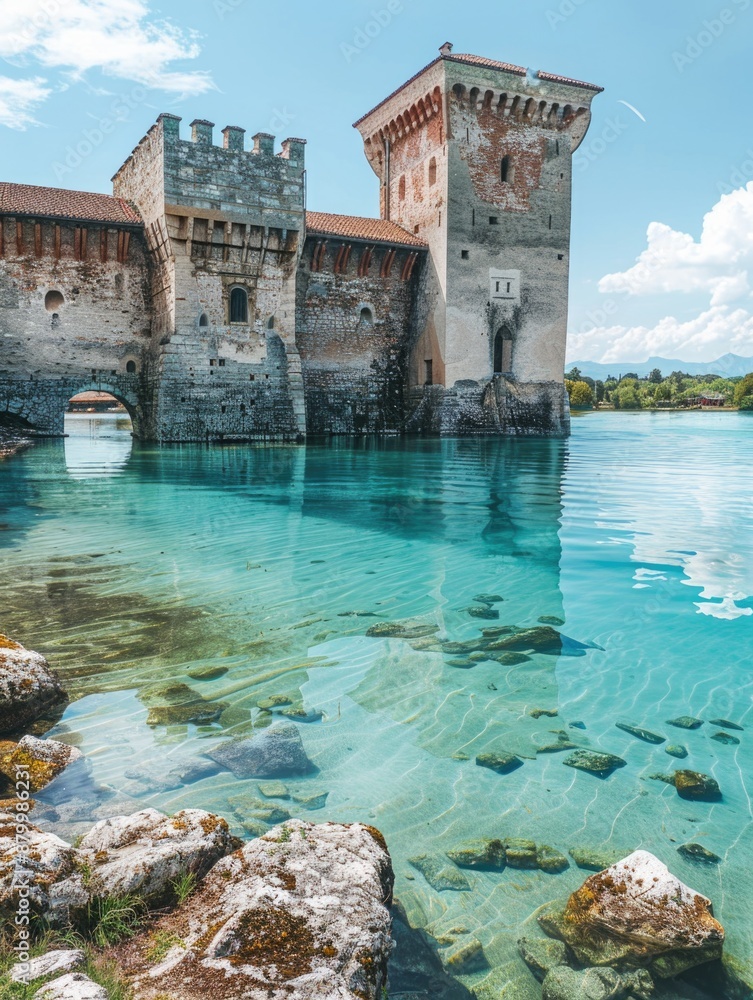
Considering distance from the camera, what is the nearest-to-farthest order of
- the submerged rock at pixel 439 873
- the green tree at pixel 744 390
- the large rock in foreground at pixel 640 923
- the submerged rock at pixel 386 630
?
the large rock in foreground at pixel 640 923
the submerged rock at pixel 439 873
the submerged rock at pixel 386 630
the green tree at pixel 744 390

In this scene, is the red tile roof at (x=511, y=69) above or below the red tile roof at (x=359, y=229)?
above

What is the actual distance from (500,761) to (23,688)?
2.45 meters

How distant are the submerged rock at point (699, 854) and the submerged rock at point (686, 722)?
111 cm

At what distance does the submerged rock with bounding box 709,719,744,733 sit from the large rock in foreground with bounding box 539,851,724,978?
5.67ft

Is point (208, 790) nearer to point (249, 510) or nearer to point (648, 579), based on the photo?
point (648, 579)

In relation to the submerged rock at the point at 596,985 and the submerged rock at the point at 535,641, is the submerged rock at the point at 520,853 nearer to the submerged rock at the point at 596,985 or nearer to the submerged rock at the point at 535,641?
the submerged rock at the point at 596,985

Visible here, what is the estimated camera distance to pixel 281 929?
2088 mm

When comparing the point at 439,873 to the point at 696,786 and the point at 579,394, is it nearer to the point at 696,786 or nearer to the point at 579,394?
the point at 696,786

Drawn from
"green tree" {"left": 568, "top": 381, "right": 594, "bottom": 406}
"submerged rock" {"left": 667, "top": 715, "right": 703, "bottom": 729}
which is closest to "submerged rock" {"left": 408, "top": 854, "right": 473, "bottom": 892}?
"submerged rock" {"left": 667, "top": 715, "right": 703, "bottom": 729}

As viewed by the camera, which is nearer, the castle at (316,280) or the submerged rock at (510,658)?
the submerged rock at (510,658)

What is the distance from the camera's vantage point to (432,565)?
25.7 ft

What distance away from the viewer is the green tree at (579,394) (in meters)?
74.4

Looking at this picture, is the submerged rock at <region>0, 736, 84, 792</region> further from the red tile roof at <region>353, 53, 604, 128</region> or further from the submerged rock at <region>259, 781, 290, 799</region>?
the red tile roof at <region>353, 53, 604, 128</region>

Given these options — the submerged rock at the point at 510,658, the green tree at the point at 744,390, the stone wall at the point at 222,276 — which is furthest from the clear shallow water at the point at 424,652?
the green tree at the point at 744,390
